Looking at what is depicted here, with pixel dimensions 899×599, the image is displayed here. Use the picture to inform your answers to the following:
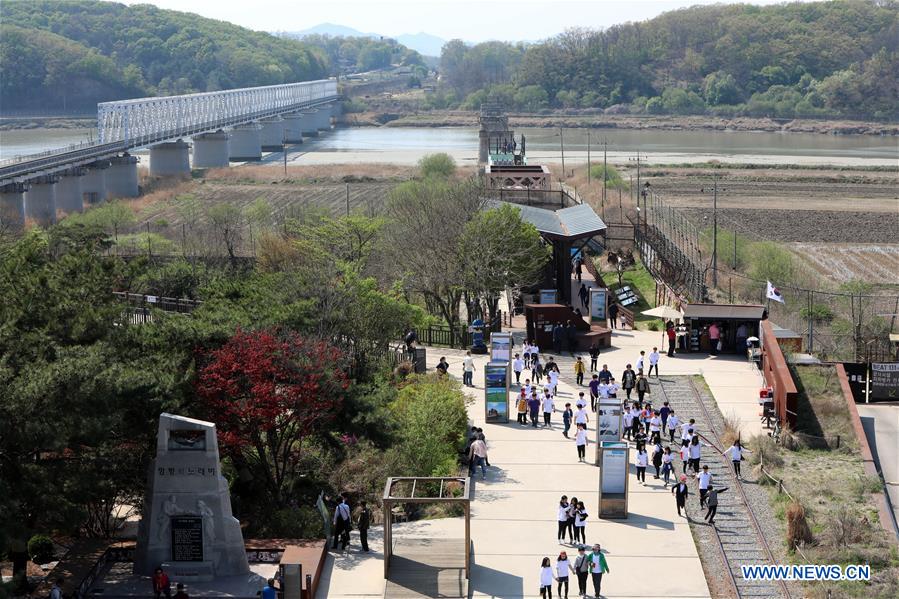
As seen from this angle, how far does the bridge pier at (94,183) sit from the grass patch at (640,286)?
5048 cm

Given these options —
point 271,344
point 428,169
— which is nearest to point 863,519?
point 271,344

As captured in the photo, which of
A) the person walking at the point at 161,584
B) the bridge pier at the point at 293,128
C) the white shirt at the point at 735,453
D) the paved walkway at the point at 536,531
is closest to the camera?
the person walking at the point at 161,584

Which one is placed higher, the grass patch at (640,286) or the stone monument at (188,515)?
the stone monument at (188,515)

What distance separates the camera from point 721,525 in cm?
2525

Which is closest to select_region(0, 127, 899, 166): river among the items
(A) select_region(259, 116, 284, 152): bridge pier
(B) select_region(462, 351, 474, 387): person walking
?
(A) select_region(259, 116, 284, 152): bridge pier

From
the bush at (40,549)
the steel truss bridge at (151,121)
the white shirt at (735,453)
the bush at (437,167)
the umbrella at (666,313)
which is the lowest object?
the bush at (40,549)

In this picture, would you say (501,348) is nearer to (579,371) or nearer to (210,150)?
(579,371)

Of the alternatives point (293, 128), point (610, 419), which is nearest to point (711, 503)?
point (610, 419)

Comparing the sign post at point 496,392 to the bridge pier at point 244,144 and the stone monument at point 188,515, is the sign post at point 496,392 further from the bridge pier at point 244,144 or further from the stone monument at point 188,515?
the bridge pier at point 244,144

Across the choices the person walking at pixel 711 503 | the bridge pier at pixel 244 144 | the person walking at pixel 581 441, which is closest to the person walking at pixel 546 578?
the person walking at pixel 711 503

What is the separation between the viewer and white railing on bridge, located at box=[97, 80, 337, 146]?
107312mm

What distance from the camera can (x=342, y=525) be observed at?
23641 mm

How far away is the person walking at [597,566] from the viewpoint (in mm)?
21422

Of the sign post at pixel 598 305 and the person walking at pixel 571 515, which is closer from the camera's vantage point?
the person walking at pixel 571 515
